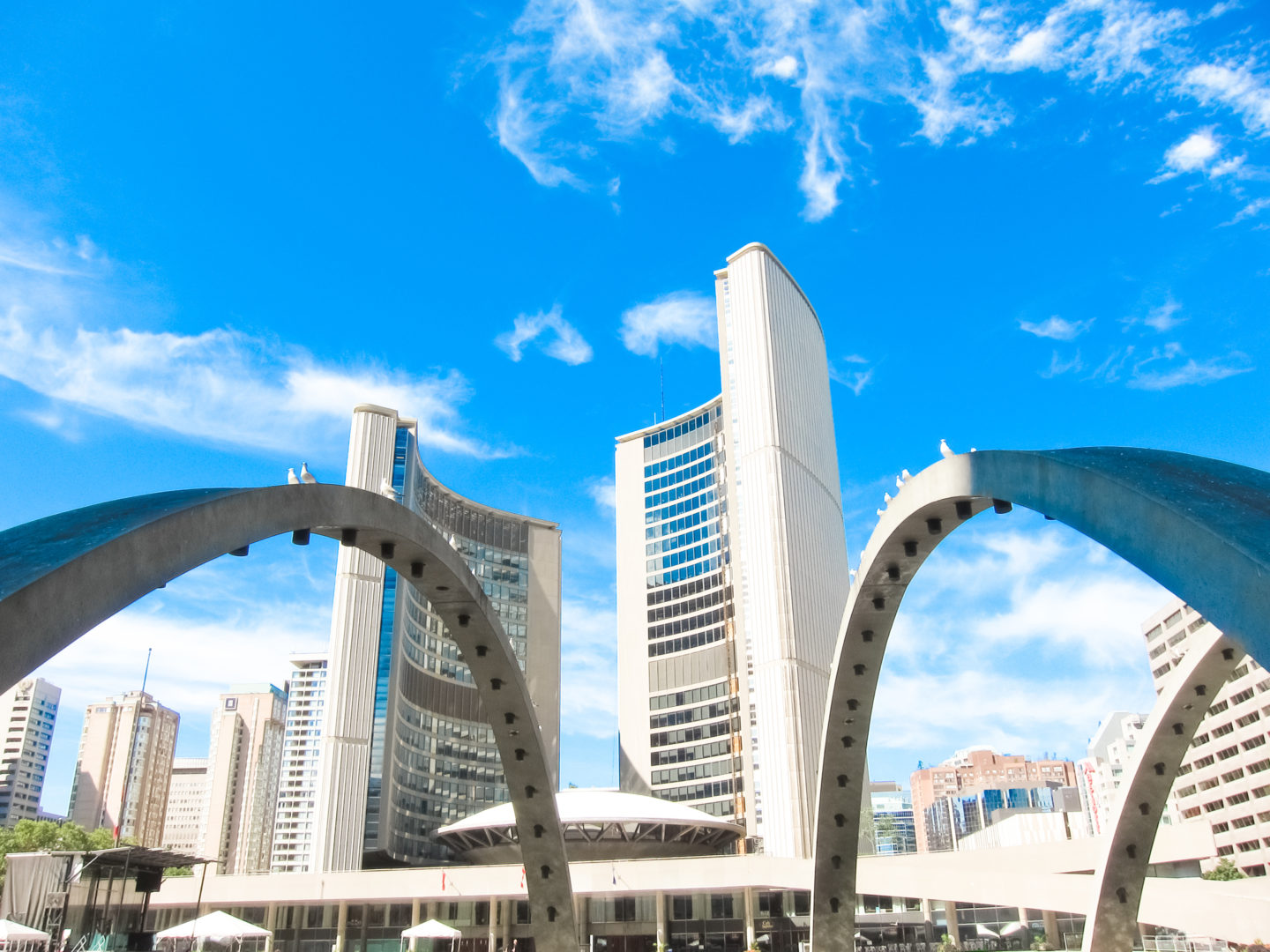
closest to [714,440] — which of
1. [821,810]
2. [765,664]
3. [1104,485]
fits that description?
[765,664]

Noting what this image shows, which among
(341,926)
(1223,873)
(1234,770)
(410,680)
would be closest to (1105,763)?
(1234,770)

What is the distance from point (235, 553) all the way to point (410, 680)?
94684 millimetres

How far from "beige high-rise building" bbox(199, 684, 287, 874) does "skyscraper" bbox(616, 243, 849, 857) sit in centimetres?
10440

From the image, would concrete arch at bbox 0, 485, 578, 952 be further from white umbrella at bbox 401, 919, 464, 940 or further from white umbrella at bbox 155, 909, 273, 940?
white umbrella at bbox 401, 919, 464, 940

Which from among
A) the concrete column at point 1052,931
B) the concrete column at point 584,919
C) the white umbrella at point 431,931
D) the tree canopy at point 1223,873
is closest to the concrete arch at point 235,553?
the white umbrella at point 431,931

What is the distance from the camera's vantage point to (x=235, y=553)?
1199 cm

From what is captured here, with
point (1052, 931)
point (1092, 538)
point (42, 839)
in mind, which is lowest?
point (1052, 931)

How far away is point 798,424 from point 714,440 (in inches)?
646

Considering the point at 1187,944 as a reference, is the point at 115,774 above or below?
above

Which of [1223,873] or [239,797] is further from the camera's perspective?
[239,797]

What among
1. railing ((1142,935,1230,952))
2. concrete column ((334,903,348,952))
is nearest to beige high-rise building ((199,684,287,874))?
concrete column ((334,903,348,952))

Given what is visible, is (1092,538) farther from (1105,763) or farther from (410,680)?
(1105,763)

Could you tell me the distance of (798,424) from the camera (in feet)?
329

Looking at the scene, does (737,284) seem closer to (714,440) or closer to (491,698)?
(714,440)
